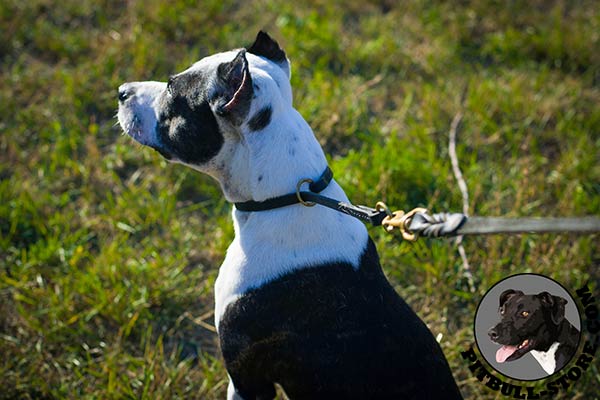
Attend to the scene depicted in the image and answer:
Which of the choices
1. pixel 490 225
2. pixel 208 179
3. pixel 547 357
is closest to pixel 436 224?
pixel 490 225

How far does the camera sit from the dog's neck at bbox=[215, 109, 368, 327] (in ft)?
7.57

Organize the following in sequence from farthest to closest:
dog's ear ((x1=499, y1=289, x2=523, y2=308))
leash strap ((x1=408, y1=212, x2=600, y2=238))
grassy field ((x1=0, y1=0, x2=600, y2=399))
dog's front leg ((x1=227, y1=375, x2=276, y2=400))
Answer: grassy field ((x1=0, y1=0, x2=600, y2=399)) < dog's ear ((x1=499, y1=289, x2=523, y2=308)) < dog's front leg ((x1=227, y1=375, x2=276, y2=400)) < leash strap ((x1=408, y1=212, x2=600, y2=238))

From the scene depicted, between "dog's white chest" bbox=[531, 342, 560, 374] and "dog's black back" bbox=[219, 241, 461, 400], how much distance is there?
0.47 meters

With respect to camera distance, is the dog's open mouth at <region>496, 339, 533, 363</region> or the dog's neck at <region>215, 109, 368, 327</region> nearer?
the dog's neck at <region>215, 109, 368, 327</region>

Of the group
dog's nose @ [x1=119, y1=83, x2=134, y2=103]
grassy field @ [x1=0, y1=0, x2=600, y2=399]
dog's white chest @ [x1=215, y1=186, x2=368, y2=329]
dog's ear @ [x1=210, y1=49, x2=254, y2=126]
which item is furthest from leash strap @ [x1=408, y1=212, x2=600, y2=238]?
grassy field @ [x1=0, y1=0, x2=600, y2=399]

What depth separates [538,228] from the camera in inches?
66.3

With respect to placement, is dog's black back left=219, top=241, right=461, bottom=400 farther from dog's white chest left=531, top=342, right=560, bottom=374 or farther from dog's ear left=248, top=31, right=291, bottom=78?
dog's ear left=248, top=31, right=291, bottom=78

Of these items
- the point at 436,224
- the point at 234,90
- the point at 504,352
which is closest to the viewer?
the point at 436,224

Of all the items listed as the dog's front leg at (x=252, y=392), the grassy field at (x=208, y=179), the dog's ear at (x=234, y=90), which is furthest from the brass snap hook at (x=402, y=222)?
the grassy field at (x=208, y=179)

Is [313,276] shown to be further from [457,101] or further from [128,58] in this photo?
[128,58]

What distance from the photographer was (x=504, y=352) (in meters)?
2.59

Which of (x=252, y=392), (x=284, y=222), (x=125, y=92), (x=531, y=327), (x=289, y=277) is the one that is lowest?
(x=252, y=392)

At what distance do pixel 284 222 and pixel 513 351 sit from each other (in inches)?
42.5

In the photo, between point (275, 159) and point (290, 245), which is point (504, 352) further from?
point (275, 159)
